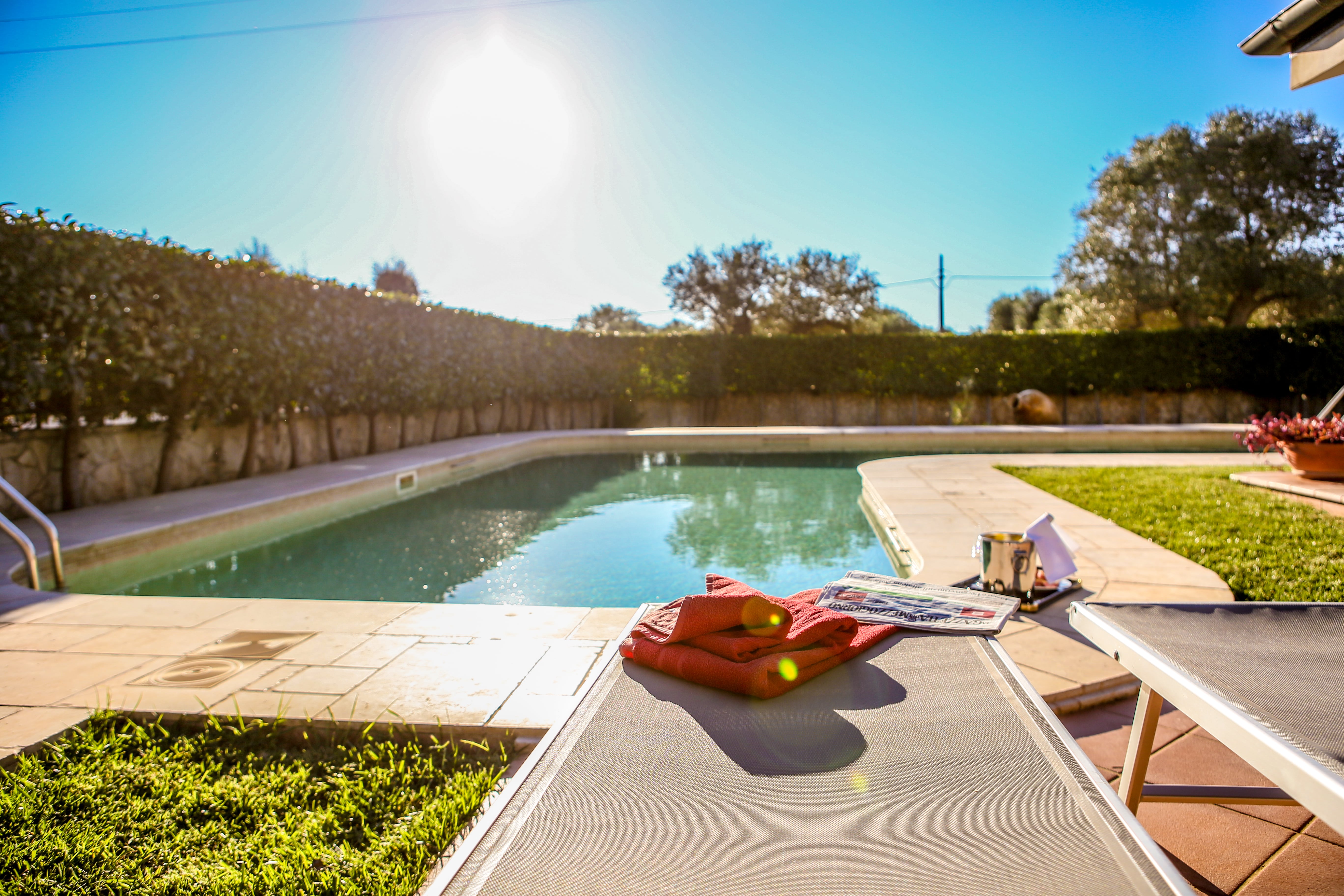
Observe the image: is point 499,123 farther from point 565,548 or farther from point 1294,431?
point 1294,431

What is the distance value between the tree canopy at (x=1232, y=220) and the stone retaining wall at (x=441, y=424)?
3986 millimetres

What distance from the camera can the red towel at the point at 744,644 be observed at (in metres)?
1.57

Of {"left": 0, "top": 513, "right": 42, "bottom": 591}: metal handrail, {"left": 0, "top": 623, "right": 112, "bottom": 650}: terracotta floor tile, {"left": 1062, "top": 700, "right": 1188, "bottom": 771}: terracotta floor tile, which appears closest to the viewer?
{"left": 1062, "top": 700, "right": 1188, "bottom": 771}: terracotta floor tile

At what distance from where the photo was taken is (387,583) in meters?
4.40

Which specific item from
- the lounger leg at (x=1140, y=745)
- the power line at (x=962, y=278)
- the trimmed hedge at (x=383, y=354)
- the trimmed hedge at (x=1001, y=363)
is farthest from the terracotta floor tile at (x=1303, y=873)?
the power line at (x=962, y=278)

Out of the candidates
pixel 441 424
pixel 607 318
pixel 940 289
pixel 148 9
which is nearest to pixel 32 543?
pixel 441 424

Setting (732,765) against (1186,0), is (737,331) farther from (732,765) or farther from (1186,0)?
(732,765)

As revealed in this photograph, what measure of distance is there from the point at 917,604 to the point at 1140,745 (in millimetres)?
726

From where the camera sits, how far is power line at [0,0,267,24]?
1126cm

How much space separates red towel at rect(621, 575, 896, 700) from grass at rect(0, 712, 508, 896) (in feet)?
2.02

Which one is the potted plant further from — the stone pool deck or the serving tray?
the serving tray

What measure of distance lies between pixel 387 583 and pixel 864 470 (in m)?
4.98

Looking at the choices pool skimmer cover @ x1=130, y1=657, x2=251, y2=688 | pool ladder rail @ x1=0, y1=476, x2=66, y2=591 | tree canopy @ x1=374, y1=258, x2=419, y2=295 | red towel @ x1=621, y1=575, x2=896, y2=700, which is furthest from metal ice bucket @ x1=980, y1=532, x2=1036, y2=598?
tree canopy @ x1=374, y1=258, x2=419, y2=295

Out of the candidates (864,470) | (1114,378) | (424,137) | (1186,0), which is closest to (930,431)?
(864,470)
